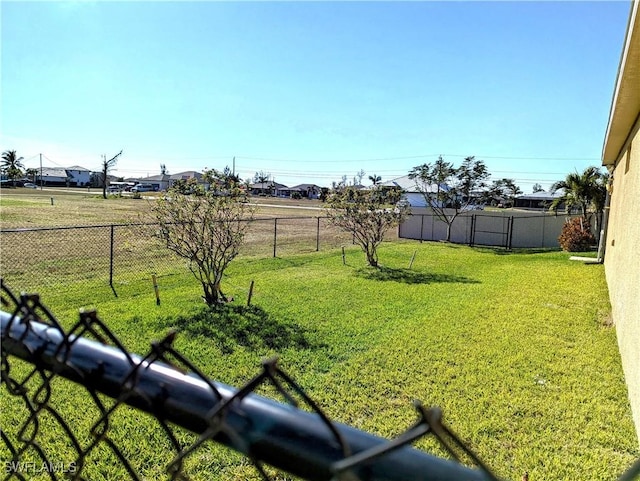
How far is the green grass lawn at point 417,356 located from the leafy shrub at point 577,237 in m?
7.15

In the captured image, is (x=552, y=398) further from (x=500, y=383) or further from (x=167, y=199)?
(x=167, y=199)

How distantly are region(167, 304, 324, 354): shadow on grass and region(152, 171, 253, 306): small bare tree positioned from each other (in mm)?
671

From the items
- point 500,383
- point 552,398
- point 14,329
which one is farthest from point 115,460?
point 552,398

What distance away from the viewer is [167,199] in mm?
7219

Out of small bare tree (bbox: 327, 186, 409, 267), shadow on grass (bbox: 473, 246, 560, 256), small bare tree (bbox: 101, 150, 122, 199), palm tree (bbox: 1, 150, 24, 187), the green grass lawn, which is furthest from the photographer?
palm tree (bbox: 1, 150, 24, 187)

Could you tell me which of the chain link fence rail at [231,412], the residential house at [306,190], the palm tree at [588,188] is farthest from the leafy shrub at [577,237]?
the residential house at [306,190]

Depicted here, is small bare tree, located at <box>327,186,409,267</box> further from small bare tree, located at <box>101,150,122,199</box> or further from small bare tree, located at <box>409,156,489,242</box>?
small bare tree, located at <box>101,150,122,199</box>

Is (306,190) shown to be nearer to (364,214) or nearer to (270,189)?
(270,189)

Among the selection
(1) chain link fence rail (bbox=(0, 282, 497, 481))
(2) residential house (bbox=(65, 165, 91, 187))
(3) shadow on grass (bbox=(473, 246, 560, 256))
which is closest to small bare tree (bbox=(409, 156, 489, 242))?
(3) shadow on grass (bbox=(473, 246, 560, 256))

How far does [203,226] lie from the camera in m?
7.15

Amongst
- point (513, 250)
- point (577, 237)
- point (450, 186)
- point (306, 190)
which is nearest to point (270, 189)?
point (306, 190)

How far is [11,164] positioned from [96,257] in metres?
72.5

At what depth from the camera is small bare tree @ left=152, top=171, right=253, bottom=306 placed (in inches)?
279

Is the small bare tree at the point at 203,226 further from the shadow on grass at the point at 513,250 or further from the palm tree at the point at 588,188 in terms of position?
the palm tree at the point at 588,188
